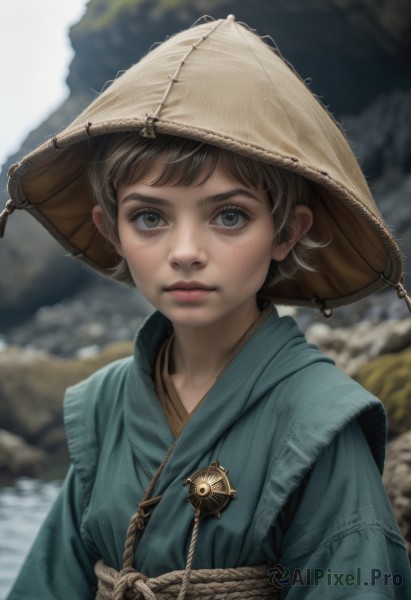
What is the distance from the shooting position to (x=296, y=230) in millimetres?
1884

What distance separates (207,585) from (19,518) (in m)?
3.31

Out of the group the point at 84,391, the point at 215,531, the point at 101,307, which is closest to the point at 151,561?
the point at 215,531

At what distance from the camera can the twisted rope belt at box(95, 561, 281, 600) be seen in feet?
5.40

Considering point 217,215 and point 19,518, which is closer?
point 217,215

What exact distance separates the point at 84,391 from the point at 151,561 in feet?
1.79

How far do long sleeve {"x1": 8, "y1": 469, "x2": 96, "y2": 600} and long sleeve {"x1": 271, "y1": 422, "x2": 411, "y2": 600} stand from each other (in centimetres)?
60

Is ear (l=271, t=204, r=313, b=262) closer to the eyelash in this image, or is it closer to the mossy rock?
the eyelash

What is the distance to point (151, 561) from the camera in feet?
5.64

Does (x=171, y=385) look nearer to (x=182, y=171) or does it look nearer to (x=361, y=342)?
(x=182, y=171)

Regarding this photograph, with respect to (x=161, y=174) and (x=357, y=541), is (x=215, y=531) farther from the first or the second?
(x=161, y=174)

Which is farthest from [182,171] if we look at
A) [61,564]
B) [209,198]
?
[61,564]

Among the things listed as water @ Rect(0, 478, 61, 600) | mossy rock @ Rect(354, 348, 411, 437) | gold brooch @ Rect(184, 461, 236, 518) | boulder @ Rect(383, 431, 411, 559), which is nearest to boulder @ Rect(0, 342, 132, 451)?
water @ Rect(0, 478, 61, 600)

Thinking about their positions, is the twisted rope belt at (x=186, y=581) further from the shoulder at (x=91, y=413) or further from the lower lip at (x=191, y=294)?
the lower lip at (x=191, y=294)

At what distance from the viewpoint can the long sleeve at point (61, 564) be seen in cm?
200
